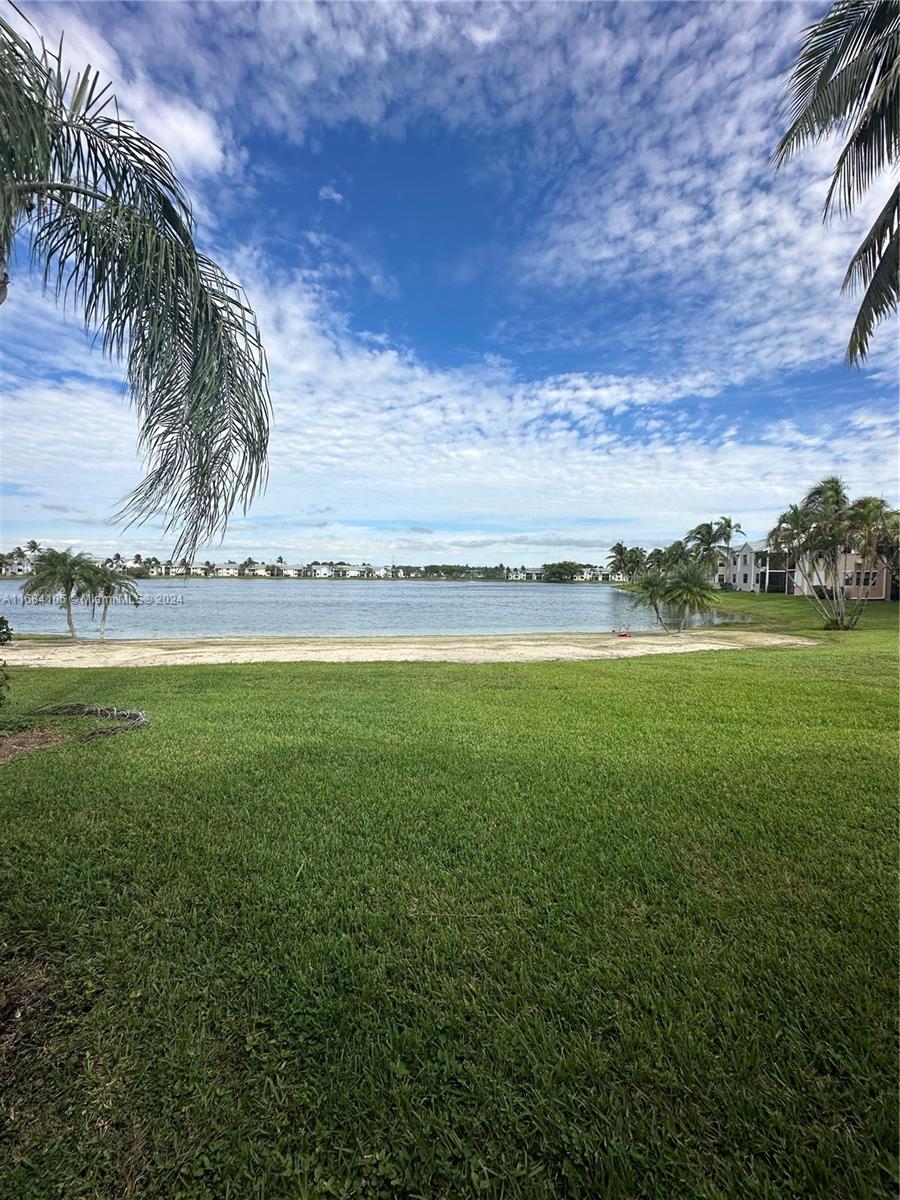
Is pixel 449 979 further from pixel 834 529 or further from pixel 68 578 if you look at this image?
pixel 834 529

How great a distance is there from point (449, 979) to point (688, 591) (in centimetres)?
2864

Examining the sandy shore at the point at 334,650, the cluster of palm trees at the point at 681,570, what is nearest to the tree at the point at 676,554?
the cluster of palm trees at the point at 681,570

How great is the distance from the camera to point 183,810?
4285 millimetres

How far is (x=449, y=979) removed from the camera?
245 cm

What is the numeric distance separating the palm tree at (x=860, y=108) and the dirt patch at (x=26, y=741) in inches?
500

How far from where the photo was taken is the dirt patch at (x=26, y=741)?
5824mm

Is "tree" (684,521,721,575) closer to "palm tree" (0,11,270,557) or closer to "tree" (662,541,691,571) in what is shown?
"tree" (662,541,691,571)

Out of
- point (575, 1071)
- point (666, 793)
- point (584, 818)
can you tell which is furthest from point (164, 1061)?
point (666, 793)

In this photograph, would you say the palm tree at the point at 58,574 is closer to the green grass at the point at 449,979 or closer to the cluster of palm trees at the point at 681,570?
the green grass at the point at 449,979

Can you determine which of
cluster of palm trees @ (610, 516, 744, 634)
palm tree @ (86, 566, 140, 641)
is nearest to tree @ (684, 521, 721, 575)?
cluster of palm trees @ (610, 516, 744, 634)

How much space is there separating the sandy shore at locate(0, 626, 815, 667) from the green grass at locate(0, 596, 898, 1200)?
10.6 m

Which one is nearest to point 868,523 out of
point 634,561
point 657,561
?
point 657,561

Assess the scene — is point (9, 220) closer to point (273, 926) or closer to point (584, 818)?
point (273, 926)

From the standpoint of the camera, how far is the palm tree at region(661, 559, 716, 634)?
2811cm
